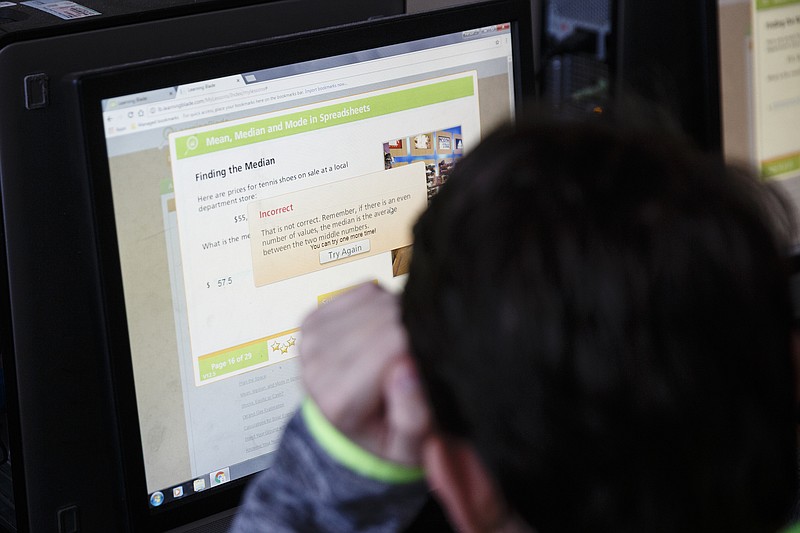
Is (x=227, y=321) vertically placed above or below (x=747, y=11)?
below

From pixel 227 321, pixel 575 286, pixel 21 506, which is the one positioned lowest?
pixel 21 506

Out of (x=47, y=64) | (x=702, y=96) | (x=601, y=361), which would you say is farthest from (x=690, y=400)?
(x=702, y=96)

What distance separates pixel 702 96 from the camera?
1047mm

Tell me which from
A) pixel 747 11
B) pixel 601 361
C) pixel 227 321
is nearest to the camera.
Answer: pixel 601 361

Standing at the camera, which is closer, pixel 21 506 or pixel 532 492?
pixel 532 492

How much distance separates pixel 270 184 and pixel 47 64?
19 cm

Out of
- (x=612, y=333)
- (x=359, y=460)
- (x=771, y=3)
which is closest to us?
(x=612, y=333)

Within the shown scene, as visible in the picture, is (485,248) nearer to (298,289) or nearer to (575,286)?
(575,286)

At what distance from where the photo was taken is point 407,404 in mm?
386

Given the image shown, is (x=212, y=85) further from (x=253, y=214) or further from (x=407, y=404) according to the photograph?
(x=407, y=404)

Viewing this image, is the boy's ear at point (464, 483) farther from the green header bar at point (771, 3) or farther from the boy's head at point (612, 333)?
the green header bar at point (771, 3)

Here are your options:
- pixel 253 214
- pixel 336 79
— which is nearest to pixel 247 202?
pixel 253 214

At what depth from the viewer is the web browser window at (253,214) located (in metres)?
0.65

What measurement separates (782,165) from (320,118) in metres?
0.61
